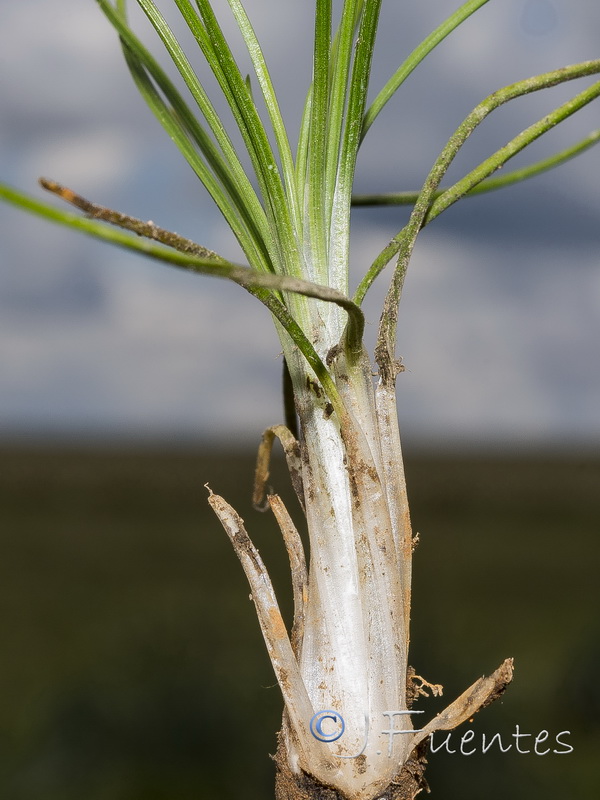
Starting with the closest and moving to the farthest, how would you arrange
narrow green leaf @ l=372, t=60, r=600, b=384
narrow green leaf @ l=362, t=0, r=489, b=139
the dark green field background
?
narrow green leaf @ l=372, t=60, r=600, b=384 → narrow green leaf @ l=362, t=0, r=489, b=139 → the dark green field background

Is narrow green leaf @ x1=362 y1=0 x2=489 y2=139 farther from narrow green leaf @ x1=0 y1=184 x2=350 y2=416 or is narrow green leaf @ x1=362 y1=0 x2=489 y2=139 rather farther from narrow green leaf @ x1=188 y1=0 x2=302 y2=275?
narrow green leaf @ x1=0 y1=184 x2=350 y2=416

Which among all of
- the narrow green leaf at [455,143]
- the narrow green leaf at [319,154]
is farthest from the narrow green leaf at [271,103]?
the narrow green leaf at [455,143]

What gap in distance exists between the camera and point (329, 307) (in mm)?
827

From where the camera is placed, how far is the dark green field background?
3406mm

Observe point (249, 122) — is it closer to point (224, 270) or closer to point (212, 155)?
point (212, 155)

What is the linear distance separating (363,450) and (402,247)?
22cm

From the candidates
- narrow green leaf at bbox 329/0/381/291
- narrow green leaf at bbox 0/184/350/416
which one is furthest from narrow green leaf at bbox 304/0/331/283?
narrow green leaf at bbox 0/184/350/416

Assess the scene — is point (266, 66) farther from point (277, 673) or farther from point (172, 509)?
point (172, 509)

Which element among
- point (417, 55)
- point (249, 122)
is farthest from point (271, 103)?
point (417, 55)

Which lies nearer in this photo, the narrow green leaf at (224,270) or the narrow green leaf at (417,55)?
the narrow green leaf at (224,270)

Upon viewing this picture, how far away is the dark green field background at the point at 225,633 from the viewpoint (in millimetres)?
3406

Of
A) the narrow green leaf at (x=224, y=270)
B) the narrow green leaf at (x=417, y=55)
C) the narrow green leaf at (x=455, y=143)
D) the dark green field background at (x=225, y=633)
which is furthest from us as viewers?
the dark green field background at (x=225, y=633)

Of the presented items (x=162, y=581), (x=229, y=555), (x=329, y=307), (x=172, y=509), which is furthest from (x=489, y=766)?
(x=172, y=509)

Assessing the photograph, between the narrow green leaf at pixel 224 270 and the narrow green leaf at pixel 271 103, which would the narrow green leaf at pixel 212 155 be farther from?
the narrow green leaf at pixel 224 270
